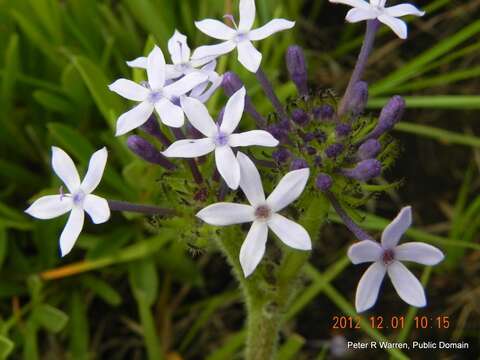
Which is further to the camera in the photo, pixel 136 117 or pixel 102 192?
pixel 102 192

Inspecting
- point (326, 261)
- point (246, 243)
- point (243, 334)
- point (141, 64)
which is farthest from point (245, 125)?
point (246, 243)

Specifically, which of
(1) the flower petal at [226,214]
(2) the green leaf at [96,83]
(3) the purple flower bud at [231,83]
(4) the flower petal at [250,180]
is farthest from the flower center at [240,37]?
(2) the green leaf at [96,83]

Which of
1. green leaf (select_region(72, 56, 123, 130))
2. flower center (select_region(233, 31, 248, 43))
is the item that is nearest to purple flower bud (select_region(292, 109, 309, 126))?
flower center (select_region(233, 31, 248, 43))

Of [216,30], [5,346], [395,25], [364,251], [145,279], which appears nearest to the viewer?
[364,251]

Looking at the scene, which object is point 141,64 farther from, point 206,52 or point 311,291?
point 311,291

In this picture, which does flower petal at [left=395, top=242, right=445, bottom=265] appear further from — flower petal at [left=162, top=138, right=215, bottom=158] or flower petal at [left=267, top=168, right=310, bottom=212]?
flower petal at [left=162, top=138, right=215, bottom=158]

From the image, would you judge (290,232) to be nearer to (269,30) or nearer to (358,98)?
(358,98)

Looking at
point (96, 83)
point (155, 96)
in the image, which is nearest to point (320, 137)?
point (155, 96)
